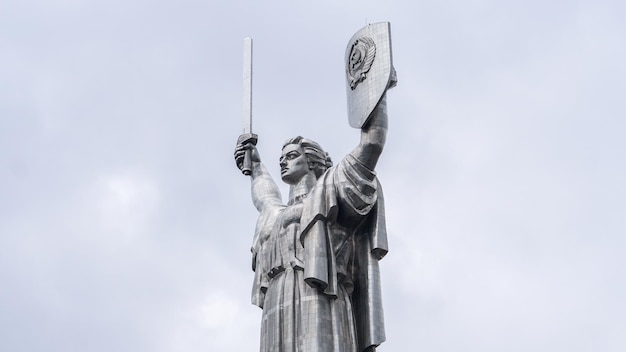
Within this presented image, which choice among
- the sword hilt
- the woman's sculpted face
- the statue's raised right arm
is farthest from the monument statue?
the sword hilt

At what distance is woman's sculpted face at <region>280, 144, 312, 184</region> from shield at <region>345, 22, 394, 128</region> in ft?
4.37

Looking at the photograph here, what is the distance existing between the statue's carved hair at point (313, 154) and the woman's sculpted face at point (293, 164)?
0.06 meters

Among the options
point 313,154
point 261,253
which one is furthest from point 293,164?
point 261,253

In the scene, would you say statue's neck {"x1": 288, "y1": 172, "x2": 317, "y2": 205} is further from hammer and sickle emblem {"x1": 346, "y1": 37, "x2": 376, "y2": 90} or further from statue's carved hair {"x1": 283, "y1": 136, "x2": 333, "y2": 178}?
hammer and sickle emblem {"x1": 346, "y1": 37, "x2": 376, "y2": 90}

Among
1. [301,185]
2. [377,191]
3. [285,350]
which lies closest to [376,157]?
[377,191]

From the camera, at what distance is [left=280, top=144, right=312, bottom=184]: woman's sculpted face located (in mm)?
17453

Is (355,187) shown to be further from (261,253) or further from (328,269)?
(261,253)

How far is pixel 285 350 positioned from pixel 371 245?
193cm

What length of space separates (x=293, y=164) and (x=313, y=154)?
0.35 meters

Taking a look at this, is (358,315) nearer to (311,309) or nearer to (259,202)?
(311,309)

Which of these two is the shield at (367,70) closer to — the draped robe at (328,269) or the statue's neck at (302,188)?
the draped robe at (328,269)

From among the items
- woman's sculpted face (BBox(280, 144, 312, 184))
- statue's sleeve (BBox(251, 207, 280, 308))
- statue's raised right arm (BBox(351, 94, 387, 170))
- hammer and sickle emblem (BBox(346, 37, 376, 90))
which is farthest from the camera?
woman's sculpted face (BBox(280, 144, 312, 184))

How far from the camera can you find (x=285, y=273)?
1634 cm

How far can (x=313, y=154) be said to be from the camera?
17.6 m
